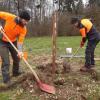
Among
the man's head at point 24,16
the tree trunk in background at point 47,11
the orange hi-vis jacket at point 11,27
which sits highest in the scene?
the man's head at point 24,16

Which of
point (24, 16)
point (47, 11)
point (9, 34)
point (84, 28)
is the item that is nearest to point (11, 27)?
point (9, 34)

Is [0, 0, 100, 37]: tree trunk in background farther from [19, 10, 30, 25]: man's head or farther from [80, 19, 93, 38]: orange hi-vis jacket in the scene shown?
[19, 10, 30, 25]: man's head

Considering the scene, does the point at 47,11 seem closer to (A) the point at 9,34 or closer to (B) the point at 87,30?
(B) the point at 87,30

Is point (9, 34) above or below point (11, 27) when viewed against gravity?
below

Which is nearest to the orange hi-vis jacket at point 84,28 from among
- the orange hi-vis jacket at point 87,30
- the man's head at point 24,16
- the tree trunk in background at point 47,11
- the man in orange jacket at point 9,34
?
the orange hi-vis jacket at point 87,30

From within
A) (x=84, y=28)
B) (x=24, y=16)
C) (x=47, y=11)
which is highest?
(x=24, y=16)

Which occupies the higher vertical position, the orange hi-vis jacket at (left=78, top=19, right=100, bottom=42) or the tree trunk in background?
the orange hi-vis jacket at (left=78, top=19, right=100, bottom=42)

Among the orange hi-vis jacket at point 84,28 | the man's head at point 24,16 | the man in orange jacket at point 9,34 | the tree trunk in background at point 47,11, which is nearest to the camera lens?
the man's head at point 24,16

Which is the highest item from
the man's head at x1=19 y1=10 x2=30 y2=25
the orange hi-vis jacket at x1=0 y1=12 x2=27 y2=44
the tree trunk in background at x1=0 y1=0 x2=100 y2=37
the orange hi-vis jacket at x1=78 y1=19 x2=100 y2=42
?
the man's head at x1=19 y1=10 x2=30 y2=25

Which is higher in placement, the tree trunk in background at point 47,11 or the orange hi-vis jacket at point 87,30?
the orange hi-vis jacket at point 87,30

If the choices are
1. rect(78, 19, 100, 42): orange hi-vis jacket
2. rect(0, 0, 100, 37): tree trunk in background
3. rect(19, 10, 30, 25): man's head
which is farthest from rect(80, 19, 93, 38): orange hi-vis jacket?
rect(0, 0, 100, 37): tree trunk in background

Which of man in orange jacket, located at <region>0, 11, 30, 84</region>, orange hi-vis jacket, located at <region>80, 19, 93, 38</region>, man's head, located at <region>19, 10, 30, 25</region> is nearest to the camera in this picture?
man's head, located at <region>19, 10, 30, 25</region>

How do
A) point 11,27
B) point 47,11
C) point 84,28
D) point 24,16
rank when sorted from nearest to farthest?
point 24,16, point 11,27, point 84,28, point 47,11

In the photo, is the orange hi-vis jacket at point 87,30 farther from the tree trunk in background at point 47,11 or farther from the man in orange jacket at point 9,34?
the tree trunk in background at point 47,11
